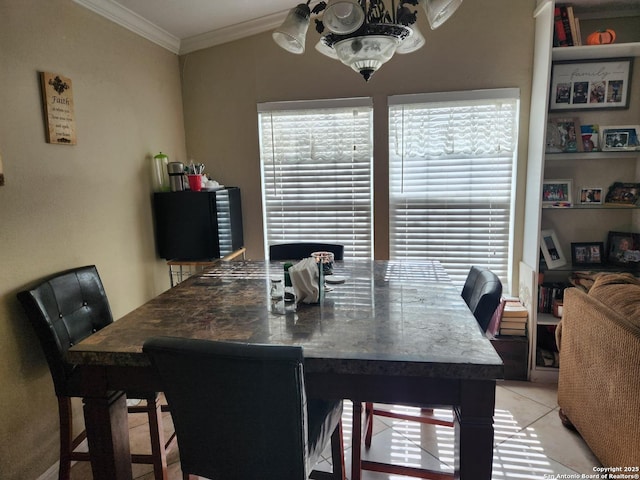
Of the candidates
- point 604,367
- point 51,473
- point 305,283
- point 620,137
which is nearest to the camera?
point 305,283

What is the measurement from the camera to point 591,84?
2621 millimetres

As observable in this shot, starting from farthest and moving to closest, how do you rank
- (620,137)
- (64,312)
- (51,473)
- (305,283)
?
1. (620,137)
2. (51,473)
3. (64,312)
4. (305,283)

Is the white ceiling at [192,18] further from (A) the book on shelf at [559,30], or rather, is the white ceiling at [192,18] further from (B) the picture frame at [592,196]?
(B) the picture frame at [592,196]

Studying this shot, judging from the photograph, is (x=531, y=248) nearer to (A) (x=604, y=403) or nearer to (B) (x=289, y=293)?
(A) (x=604, y=403)

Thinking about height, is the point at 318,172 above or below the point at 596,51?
below

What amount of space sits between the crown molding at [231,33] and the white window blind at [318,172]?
0.56 meters

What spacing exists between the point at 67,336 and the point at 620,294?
2.49 m

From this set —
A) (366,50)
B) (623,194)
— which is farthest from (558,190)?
(366,50)

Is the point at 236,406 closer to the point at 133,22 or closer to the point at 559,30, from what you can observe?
the point at 133,22

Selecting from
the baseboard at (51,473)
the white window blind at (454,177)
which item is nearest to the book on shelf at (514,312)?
the white window blind at (454,177)

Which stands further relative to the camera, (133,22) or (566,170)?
(566,170)

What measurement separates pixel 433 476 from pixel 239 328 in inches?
42.4

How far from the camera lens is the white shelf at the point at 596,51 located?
2430 millimetres

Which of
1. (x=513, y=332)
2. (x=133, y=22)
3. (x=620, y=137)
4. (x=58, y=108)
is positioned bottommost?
(x=513, y=332)
